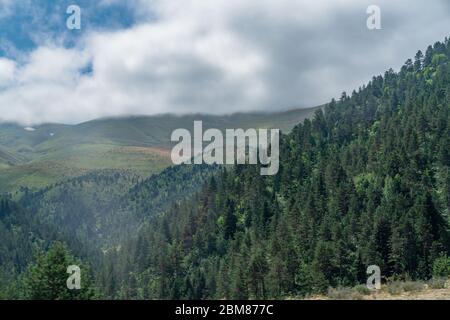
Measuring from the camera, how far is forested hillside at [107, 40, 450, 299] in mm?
106250

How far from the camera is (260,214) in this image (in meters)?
167

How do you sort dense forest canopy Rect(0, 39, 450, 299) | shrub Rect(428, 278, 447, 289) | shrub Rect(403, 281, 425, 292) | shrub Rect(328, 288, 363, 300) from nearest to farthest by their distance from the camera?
shrub Rect(328, 288, 363, 300)
shrub Rect(403, 281, 425, 292)
shrub Rect(428, 278, 447, 289)
dense forest canopy Rect(0, 39, 450, 299)

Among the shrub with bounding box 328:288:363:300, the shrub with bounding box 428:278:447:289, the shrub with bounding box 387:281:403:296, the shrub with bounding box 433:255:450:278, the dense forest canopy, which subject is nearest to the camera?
the shrub with bounding box 328:288:363:300

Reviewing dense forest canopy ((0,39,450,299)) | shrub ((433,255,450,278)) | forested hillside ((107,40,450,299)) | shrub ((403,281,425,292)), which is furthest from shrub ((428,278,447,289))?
shrub ((433,255,450,278))

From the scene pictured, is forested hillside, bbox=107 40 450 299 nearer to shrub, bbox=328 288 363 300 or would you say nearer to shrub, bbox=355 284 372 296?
shrub, bbox=355 284 372 296

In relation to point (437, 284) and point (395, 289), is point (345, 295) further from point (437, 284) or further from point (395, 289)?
point (437, 284)

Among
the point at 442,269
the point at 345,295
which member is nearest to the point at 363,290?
the point at 345,295

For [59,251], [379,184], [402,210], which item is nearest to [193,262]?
[379,184]

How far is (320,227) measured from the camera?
12788cm

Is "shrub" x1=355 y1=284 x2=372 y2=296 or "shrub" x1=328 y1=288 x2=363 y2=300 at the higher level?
"shrub" x1=355 y1=284 x2=372 y2=296

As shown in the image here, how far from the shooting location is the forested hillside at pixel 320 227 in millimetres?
106250
